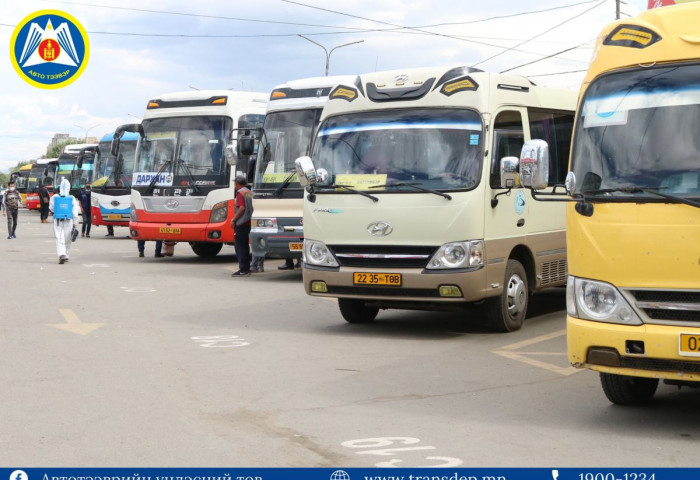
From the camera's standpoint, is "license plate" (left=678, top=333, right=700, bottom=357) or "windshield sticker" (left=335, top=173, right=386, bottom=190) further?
"windshield sticker" (left=335, top=173, right=386, bottom=190)

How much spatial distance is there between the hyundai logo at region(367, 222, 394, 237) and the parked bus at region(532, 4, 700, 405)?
4.00 meters

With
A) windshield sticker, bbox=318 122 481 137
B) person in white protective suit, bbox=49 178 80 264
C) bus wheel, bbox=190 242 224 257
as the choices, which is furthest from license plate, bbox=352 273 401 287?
bus wheel, bbox=190 242 224 257

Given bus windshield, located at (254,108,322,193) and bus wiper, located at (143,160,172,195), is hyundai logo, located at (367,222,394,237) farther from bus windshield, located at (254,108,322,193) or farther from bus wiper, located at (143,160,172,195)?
bus wiper, located at (143,160,172,195)

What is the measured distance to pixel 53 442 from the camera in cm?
668

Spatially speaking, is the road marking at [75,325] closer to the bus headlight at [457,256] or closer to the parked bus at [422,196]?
the parked bus at [422,196]

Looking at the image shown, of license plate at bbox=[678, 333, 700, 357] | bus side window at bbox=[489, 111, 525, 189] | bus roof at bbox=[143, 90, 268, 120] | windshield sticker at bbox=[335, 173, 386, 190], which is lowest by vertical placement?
license plate at bbox=[678, 333, 700, 357]

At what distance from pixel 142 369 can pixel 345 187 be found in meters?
3.39

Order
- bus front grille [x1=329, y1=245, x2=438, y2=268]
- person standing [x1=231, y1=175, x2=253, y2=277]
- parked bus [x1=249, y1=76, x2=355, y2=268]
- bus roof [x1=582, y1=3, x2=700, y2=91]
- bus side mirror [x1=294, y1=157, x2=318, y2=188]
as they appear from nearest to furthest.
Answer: bus roof [x1=582, y1=3, x2=700, y2=91] → bus front grille [x1=329, y1=245, x2=438, y2=268] → bus side mirror [x1=294, y1=157, x2=318, y2=188] → parked bus [x1=249, y1=76, x2=355, y2=268] → person standing [x1=231, y1=175, x2=253, y2=277]

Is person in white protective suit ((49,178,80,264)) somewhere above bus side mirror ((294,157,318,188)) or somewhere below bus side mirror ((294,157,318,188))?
below

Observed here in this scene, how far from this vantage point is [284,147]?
738 inches

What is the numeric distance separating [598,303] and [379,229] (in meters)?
4.68

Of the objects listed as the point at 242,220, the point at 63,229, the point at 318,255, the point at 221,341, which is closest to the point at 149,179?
the point at 63,229

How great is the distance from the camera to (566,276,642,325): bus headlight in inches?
272

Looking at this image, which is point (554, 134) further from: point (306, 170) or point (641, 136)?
point (641, 136)
